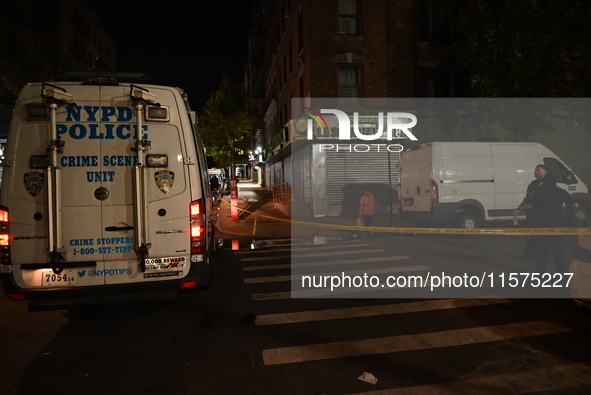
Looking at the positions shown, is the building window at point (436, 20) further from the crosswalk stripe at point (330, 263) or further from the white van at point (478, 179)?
the crosswalk stripe at point (330, 263)

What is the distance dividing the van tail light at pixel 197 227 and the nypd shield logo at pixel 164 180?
14.1 inches

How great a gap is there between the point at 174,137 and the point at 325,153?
1267 cm

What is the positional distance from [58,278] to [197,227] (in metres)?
1.65

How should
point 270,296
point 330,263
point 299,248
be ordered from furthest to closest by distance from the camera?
1. point 299,248
2. point 330,263
3. point 270,296

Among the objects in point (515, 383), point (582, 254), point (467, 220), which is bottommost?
point (515, 383)

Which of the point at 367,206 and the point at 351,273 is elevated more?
the point at 367,206

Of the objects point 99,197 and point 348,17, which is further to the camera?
point 348,17

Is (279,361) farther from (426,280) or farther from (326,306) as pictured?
(426,280)

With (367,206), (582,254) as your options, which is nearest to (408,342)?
(582,254)

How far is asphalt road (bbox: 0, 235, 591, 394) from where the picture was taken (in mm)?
3494

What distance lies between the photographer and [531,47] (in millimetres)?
13336

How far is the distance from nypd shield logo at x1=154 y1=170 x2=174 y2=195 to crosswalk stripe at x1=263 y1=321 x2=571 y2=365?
2253 millimetres

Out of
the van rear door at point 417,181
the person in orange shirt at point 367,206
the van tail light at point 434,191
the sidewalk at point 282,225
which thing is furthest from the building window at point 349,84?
the van tail light at point 434,191

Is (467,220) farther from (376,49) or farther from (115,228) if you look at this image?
(376,49)
